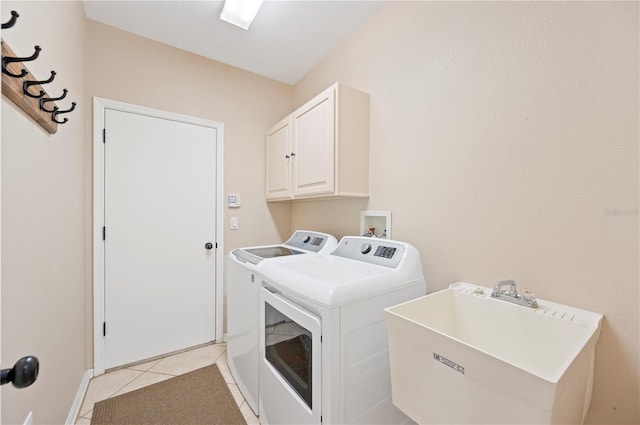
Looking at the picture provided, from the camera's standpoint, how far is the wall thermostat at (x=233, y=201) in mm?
2496

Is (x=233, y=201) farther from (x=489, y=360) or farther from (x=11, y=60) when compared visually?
(x=489, y=360)

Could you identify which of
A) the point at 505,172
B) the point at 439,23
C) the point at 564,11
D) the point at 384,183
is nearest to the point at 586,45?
the point at 564,11

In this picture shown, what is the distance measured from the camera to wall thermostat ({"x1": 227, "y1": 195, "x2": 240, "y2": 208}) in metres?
2.50

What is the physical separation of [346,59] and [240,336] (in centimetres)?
222

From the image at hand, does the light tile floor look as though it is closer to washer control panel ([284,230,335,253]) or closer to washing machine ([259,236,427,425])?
washing machine ([259,236,427,425])

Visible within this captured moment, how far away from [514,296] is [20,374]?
1477mm

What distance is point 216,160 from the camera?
2.42m

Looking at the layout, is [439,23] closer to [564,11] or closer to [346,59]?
[564,11]

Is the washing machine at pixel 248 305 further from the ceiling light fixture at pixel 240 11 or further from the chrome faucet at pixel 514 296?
the ceiling light fixture at pixel 240 11

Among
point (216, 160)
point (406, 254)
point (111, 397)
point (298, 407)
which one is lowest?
point (111, 397)

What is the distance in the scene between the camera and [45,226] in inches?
43.9

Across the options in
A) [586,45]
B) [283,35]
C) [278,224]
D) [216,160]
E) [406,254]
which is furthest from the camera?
[278,224]

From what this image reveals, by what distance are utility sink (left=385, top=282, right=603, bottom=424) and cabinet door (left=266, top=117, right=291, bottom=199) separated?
5.01 ft

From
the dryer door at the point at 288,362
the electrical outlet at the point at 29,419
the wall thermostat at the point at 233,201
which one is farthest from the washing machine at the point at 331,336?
the wall thermostat at the point at 233,201
